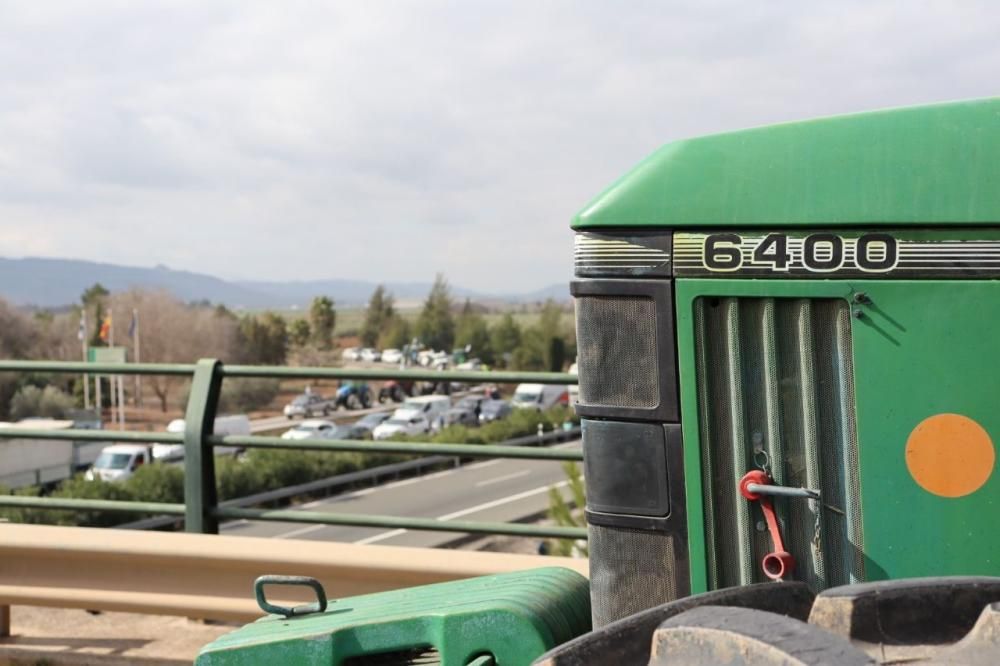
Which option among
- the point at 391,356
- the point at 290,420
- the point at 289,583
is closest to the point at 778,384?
the point at 289,583

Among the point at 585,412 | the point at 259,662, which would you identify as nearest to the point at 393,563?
the point at 259,662

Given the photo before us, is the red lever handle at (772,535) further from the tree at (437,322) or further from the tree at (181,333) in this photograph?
the tree at (437,322)

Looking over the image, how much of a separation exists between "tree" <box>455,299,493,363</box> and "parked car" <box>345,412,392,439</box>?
31169 mm

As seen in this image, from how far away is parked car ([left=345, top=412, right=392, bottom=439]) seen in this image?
5030 centimetres

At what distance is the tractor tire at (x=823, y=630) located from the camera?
2199 mm

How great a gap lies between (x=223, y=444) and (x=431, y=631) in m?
3.33

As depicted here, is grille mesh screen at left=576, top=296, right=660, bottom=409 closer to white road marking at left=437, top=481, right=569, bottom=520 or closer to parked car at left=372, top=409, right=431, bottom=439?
white road marking at left=437, top=481, right=569, bottom=520

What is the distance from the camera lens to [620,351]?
299cm

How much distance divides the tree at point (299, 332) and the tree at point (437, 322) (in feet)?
57.6

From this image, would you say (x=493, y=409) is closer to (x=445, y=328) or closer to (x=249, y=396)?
(x=249, y=396)

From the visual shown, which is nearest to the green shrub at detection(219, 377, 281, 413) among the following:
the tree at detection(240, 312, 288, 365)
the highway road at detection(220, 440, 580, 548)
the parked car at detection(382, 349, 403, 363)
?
the tree at detection(240, 312, 288, 365)

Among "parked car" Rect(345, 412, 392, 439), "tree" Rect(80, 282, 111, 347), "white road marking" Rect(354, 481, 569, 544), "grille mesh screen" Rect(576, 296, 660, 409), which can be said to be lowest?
"white road marking" Rect(354, 481, 569, 544)

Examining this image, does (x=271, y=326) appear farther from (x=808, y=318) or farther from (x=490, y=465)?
(x=808, y=318)

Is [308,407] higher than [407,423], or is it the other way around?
[308,407]
